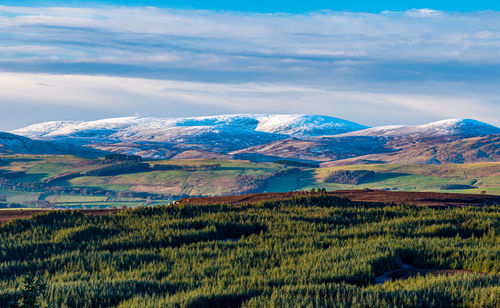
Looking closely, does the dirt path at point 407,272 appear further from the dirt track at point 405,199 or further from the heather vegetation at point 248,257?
the dirt track at point 405,199

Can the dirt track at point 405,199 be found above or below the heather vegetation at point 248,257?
below

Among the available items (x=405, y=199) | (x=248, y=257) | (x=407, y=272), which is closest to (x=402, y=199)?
(x=405, y=199)

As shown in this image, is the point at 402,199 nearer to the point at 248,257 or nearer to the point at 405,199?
the point at 405,199

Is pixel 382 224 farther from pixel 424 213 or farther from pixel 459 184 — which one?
pixel 459 184

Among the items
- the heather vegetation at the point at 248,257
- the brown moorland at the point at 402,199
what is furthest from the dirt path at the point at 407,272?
the brown moorland at the point at 402,199

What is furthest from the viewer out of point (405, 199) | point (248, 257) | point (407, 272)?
point (405, 199)

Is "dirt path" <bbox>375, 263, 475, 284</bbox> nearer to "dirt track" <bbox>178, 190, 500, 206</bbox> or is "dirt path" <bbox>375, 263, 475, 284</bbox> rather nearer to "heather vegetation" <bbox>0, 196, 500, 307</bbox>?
"heather vegetation" <bbox>0, 196, 500, 307</bbox>

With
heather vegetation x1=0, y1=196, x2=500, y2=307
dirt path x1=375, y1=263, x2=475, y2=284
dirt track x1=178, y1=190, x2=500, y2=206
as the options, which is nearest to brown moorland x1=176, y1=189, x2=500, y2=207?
dirt track x1=178, y1=190, x2=500, y2=206

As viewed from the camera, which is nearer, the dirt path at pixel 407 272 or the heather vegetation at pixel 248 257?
the heather vegetation at pixel 248 257

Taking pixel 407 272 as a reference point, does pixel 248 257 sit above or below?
above
